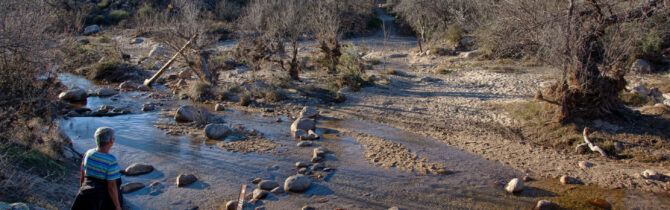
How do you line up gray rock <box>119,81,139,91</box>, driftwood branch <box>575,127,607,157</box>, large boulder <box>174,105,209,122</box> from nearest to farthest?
driftwood branch <box>575,127,607,157</box> → large boulder <box>174,105,209,122</box> → gray rock <box>119,81,139,91</box>

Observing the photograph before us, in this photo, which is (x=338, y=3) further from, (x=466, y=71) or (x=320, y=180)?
(x=320, y=180)

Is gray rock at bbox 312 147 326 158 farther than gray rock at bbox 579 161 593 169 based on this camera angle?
Yes

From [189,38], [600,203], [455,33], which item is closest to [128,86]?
[189,38]

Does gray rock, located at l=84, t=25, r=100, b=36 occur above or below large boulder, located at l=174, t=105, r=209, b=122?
above

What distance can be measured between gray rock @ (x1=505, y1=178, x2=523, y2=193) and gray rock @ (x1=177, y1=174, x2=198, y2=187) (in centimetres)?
479

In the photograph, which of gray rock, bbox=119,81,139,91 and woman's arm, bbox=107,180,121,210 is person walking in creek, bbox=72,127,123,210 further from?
gray rock, bbox=119,81,139,91

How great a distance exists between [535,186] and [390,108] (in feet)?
17.3

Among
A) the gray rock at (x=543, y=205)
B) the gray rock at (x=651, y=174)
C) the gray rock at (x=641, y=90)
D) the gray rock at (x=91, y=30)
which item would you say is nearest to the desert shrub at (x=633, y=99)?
the gray rock at (x=641, y=90)

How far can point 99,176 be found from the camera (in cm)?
415

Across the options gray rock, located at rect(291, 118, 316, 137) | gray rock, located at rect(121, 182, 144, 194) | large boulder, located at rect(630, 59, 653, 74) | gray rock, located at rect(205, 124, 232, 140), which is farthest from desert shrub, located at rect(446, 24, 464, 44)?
gray rock, located at rect(121, 182, 144, 194)

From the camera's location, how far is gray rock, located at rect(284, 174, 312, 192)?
6.47 meters

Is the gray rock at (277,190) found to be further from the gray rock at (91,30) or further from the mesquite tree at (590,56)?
the gray rock at (91,30)

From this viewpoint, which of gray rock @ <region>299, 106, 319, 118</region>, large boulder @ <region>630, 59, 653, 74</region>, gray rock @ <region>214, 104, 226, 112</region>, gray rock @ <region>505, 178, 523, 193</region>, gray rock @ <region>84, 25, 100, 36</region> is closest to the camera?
gray rock @ <region>505, 178, 523, 193</region>

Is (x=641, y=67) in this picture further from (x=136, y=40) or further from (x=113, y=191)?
(x=136, y=40)
